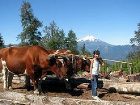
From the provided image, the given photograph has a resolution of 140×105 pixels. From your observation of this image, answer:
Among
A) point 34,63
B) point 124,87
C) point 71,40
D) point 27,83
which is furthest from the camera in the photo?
point 71,40

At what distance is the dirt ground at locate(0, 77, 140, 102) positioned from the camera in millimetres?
14276

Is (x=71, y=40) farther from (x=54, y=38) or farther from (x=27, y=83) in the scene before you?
(x=27, y=83)

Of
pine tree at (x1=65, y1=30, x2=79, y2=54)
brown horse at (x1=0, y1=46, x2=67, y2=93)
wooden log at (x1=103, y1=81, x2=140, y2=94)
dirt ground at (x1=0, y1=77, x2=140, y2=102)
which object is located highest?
pine tree at (x1=65, y1=30, x2=79, y2=54)

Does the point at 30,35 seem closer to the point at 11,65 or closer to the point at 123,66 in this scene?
the point at 123,66

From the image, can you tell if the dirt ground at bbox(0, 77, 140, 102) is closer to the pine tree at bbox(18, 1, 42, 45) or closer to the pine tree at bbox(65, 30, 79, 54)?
the pine tree at bbox(18, 1, 42, 45)

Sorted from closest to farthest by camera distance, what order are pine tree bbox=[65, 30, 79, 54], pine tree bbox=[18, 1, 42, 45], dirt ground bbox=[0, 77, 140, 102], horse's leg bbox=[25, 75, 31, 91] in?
dirt ground bbox=[0, 77, 140, 102]
horse's leg bbox=[25, 75, 31, 91]
pine tree bbox=[18, 1, 42, 45]
pine tree bbox=[65, 30, 79, 54]

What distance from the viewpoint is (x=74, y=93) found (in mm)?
15906

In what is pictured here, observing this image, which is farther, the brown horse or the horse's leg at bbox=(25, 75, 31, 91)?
Result: the horse's leg at bbox=(25, 75, 31, 91)

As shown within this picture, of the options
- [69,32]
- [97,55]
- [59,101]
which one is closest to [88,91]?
[97,55]

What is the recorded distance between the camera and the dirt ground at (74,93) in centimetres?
1428

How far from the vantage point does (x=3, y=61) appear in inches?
676

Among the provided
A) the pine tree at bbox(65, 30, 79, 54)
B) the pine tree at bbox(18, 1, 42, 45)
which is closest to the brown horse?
the pine tree at bbox(18, 1, 42, 45)

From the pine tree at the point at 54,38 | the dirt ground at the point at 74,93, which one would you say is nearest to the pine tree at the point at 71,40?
the pine tree at the point at 54,38

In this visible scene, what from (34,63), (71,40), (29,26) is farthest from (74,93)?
(71,40)
